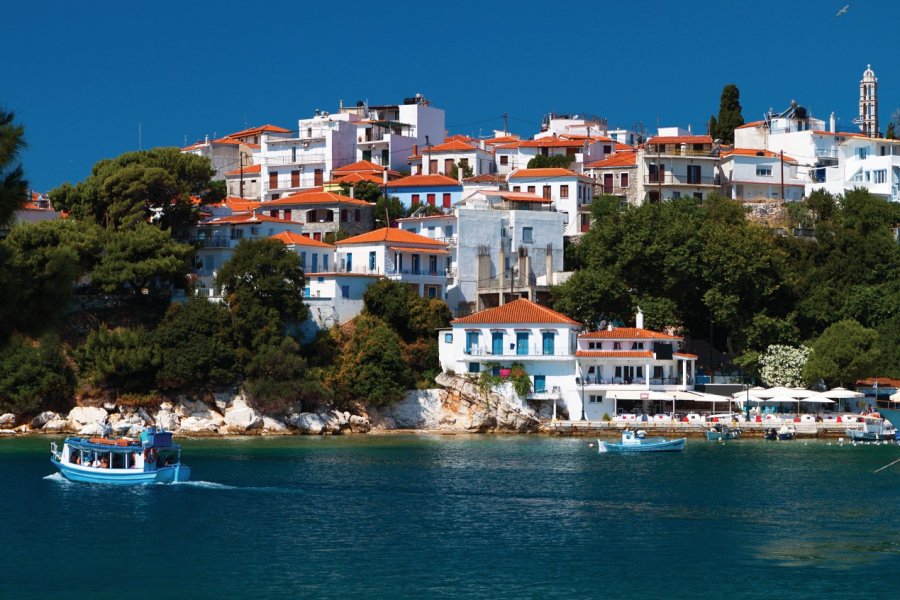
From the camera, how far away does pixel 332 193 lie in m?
85.4

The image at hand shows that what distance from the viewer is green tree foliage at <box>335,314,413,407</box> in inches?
2576

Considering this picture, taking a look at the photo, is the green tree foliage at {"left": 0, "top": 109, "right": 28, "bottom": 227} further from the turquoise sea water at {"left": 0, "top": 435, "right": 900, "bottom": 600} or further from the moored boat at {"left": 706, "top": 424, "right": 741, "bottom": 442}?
the moored boat at {"left": 706, "top": 424, "right": 741, "bottom": 442}

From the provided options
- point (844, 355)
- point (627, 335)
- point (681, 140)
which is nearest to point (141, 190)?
point (627, 335)

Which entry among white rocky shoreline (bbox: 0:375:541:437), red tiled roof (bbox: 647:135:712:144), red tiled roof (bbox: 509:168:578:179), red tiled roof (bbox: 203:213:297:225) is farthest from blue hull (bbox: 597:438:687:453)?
red tiled roof (bbox: 647:135:712:144)

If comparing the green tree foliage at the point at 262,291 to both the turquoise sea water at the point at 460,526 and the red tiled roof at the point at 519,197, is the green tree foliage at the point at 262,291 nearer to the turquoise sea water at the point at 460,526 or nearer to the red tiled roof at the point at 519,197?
the turquoise sea water at the point at 460,526

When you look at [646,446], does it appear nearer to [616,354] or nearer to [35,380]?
[616,354]

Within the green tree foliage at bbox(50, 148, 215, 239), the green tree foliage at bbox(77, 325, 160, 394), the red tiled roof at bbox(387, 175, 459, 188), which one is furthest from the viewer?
the red tiled roof at bbox(387, 175, 459, 188)

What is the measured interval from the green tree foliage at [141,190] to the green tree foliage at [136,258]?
1.65 metres

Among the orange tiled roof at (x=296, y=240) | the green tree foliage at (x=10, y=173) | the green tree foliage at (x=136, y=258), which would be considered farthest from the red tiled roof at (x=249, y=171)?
the green tree foliage at (x=10, y=173)

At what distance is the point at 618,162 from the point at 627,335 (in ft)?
78.4

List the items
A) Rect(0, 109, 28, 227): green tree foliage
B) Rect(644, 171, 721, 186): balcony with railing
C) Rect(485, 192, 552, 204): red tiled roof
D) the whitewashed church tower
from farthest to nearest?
the whitewashed church tower < Rect(644, 171, 721, 186): balcony with railing < Rect(485, 192, 552, 204): red tiled roof < Rect(0, 109, 28, 227): green tree foliage

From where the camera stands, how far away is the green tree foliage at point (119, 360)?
6338cm

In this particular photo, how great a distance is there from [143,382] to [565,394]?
780 inches

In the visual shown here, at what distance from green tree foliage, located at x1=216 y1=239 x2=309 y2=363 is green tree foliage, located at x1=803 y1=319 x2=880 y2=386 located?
80.8 feet
